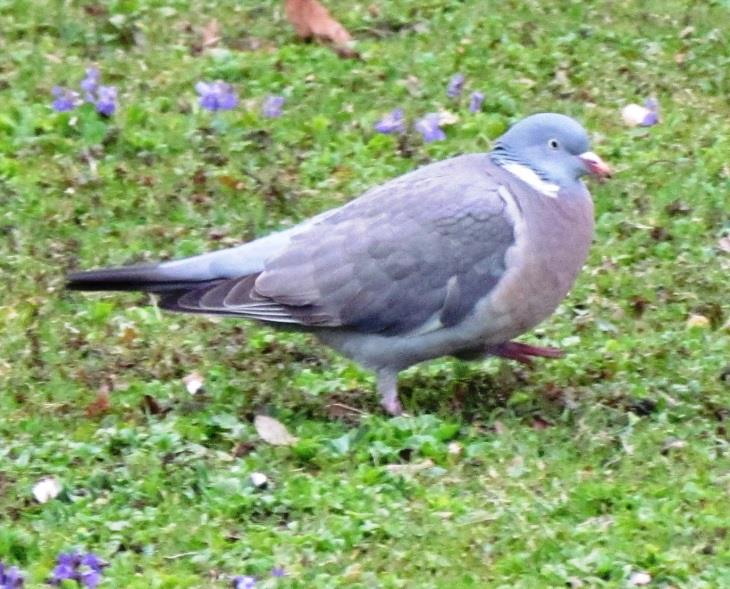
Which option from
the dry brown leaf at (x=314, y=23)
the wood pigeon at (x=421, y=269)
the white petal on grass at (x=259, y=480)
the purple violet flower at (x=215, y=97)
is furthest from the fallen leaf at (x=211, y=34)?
the white petal on grass at (x=259, y=480)

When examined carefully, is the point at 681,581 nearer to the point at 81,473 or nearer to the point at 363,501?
the point at 363,501

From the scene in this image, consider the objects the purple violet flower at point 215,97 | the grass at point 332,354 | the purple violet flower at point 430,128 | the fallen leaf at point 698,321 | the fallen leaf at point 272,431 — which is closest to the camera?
the grass at point 332,354

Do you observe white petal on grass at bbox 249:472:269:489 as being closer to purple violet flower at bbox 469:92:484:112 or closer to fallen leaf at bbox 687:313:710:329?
fallen leaf at bbox 687:313:710:329

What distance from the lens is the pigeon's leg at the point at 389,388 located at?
17.4 feet

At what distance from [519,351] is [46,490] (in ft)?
5.29

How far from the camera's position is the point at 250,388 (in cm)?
550

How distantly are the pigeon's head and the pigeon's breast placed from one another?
121 mm

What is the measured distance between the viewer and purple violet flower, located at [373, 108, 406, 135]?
23.4 feet

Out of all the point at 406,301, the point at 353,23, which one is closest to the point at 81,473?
the point at 406,301

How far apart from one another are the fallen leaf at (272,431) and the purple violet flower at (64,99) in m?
2.48

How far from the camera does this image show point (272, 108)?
7.29 m

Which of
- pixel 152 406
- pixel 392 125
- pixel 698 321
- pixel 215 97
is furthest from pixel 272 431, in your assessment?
pixel 215 97

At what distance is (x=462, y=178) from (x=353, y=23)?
302cm

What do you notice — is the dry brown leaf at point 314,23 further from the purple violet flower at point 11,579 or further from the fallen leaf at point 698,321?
the purple violet flower at point 11,579
